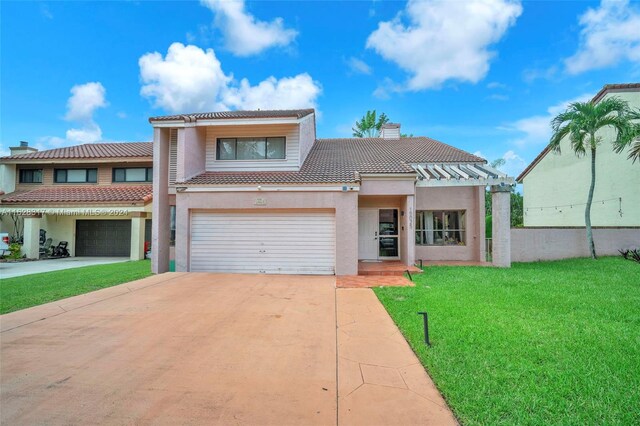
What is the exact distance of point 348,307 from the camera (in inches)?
287

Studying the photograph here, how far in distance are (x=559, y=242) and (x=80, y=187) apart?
28564 millimetres

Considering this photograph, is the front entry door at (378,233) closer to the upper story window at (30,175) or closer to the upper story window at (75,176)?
the upper story window at (75,176)

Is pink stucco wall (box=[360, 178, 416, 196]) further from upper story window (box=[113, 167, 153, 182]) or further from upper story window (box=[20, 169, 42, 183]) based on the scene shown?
upper story window (box=[20, 169, 42, 183])

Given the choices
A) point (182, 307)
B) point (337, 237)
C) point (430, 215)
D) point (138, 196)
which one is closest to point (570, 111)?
point (430, 215)

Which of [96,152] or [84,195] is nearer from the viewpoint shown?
[84,195]

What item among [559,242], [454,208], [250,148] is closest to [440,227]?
[454,208]

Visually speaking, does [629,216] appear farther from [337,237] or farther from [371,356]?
[371,356]

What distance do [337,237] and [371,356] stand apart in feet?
22.4

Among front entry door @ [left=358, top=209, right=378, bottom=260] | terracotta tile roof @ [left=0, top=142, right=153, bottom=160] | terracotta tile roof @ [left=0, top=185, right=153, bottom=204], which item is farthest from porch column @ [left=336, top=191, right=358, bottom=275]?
terracotta tile roof @ [left=0, top=142, right=153, bottom=160]

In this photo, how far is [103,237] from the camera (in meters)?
19.3

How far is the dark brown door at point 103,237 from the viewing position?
19.1 metres

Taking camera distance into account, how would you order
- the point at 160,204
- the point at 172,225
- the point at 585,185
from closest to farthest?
the point at 160,204, the point at 172,225, the point at 585,185

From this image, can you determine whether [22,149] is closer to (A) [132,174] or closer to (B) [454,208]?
(A) [132,174]

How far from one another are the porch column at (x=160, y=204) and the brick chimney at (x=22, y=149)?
1602 cm
